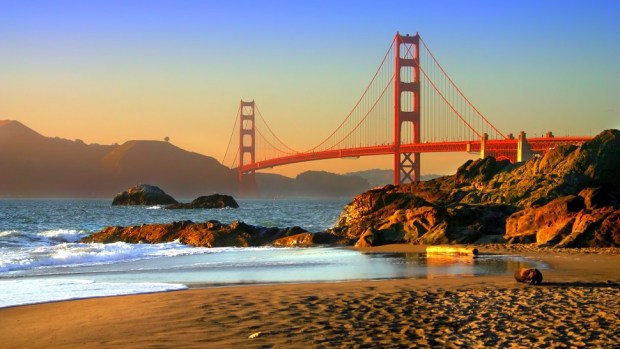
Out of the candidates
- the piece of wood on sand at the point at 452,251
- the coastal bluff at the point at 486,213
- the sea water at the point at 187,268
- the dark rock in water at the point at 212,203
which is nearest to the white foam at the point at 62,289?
the sea water at the point at 187,268

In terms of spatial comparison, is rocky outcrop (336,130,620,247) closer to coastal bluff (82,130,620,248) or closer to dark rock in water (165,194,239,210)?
coastal bluff (82,130,620,248)

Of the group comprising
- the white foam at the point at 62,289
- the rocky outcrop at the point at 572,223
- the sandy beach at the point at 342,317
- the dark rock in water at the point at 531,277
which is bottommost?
the white foam at the point at 62,289

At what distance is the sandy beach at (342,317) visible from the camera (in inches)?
286

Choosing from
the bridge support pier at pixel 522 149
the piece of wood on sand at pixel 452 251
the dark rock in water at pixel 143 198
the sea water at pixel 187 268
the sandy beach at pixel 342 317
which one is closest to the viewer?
the sandy beach at pixel 342 317

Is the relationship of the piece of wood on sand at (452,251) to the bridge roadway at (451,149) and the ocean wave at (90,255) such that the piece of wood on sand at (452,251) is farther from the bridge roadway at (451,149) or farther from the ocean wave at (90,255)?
the bridge roadway at (451,149)

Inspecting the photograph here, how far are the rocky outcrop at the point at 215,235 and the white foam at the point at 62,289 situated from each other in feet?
34.9

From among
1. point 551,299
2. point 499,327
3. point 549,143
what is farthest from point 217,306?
point 549,143

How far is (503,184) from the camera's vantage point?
28.4 m

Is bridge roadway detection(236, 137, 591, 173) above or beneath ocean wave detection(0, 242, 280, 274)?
above

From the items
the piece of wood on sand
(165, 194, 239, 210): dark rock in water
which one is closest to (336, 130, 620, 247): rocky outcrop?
the piece of wood on sand

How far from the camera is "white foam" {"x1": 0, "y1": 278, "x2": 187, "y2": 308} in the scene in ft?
35.9

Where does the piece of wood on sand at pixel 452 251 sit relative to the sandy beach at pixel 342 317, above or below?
above

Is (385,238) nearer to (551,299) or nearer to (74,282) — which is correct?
(74,282)

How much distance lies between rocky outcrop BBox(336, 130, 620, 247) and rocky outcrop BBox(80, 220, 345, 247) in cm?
161
